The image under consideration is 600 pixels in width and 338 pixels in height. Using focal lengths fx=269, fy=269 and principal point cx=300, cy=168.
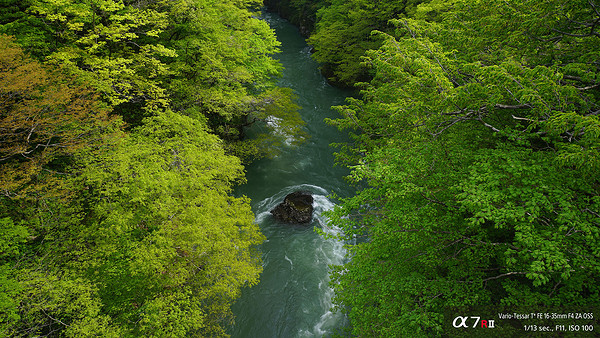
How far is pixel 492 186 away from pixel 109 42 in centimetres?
1538

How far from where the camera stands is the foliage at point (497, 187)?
4719 mm

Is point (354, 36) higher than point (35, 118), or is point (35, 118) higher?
point (354, 36)

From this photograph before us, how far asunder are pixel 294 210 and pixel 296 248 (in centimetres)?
234

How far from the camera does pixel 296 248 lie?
1401cm

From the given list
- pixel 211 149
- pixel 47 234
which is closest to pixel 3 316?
pixel 47 234

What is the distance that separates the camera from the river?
432 inches

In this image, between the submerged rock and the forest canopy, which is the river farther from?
the forest canopy

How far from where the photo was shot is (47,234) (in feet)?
24.8

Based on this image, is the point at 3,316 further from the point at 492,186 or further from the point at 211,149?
the point at 492,186

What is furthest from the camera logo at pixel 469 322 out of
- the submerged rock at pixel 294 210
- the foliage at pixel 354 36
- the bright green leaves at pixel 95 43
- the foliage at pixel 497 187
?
the foliage at pixel 354 36

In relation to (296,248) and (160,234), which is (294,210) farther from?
(160,234)

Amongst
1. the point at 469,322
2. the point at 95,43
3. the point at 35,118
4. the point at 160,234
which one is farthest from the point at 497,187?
the point at 95,43

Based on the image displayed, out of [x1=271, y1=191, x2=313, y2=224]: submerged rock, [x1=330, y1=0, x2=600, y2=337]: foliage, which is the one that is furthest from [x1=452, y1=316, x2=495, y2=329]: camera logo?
[x1=271, y1=191, x2=313, y2=224]: submerged rock

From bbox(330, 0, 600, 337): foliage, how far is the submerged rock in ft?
24.1
